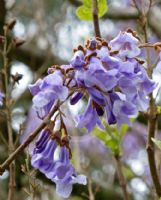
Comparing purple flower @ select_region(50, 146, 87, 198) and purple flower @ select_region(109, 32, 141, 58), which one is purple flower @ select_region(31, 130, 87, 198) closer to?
purple flower @ select_region(50, 146, 87, 198)

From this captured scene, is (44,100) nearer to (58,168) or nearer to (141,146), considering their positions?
(58,168)

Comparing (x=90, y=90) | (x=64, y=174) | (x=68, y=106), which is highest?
(x=90, y=90)

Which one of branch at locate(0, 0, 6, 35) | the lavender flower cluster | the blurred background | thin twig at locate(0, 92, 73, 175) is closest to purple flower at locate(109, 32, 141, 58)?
the lavender flower cluster

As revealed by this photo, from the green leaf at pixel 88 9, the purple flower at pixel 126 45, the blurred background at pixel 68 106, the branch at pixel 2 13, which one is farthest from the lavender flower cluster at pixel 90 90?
the branch at pixel 2 13

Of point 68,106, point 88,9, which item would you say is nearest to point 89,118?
point 88,9

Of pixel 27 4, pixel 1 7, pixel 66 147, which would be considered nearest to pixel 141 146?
pixel 27 4

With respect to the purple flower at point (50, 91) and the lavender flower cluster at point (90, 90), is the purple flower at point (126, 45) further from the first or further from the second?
the purple flower at point (50, 91)

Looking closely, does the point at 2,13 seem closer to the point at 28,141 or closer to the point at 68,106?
the point at 68,106

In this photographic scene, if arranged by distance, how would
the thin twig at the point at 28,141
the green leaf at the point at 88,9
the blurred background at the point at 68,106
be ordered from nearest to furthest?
the thin twig at the point at 28,141, the green leaf at the point at 88,9, the blurred background at the point at 68,106
